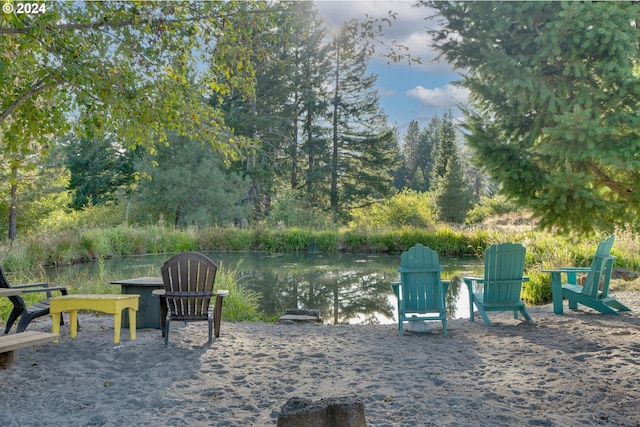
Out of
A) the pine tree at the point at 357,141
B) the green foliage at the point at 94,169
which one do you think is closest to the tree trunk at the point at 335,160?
the pine tree at the point at 357,141

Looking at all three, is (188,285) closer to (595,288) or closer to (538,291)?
(595,288)

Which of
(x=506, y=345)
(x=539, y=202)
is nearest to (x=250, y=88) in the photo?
(x=506, y=345)

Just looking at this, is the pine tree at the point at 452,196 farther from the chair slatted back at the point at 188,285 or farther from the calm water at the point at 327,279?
the chair slatted back at the point at 188,285

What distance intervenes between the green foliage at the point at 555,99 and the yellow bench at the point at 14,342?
576 cm

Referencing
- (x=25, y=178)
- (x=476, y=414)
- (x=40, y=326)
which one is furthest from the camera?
(x=25, y=178)

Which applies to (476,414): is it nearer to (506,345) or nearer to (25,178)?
(506,345)

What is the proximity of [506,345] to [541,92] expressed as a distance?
12.1 ft

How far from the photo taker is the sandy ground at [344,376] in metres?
2.89

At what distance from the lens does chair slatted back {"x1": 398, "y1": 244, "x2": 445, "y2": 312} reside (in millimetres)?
5230

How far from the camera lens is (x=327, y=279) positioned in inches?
440

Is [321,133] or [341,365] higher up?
[321,133]

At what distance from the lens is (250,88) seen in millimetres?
5887

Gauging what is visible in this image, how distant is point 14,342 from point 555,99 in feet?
21.5

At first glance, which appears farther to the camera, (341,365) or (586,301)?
(586,301)
